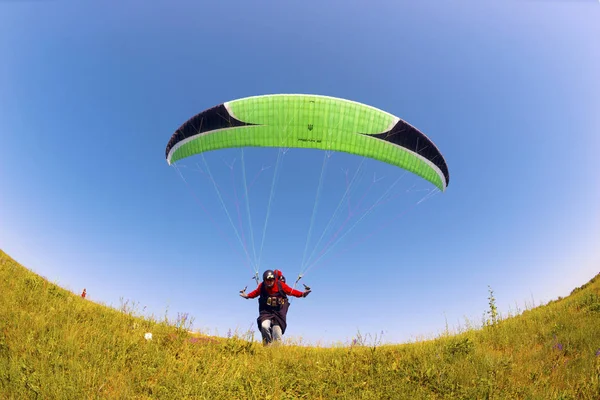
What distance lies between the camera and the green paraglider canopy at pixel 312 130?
1149 cm

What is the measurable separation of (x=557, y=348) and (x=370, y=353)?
294 centimetres

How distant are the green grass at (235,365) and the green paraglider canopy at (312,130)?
8226mm

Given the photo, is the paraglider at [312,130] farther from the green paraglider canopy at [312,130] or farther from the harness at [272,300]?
the harness at [272,300]

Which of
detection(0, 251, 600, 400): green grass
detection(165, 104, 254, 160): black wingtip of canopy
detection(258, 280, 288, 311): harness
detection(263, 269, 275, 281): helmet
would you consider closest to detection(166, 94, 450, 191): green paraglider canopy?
detection(165, 104, 254, 160): black wingtip of canopy

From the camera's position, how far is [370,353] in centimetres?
505

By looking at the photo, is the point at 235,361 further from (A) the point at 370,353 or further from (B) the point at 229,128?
(B) the point at 229,128

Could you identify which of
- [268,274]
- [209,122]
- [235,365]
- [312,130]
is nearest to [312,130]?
[312,130]

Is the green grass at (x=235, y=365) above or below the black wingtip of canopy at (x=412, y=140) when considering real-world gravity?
below

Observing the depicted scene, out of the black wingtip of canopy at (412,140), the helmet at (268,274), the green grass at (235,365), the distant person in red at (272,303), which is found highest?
the black wingtip of canopy at (412,140)

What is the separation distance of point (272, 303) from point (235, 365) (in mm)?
3783

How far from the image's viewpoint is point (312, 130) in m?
12.1

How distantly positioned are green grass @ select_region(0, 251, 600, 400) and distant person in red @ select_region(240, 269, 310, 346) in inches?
90.6

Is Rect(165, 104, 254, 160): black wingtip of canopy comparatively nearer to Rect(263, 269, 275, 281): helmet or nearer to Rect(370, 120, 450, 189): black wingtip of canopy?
Rect(370, 120, 450, 189): black wingtip of canopy

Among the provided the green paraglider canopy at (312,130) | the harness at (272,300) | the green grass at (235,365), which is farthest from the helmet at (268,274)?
the green paraglider canopy at (312,130)
